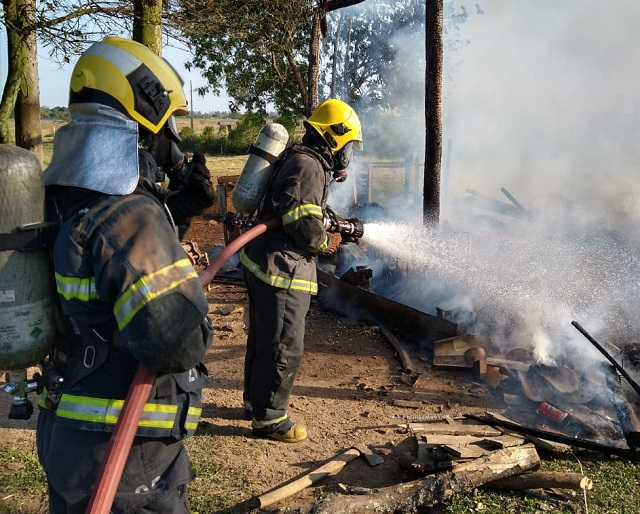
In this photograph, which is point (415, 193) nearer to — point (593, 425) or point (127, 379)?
point (593, 425)

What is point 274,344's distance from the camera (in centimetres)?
402

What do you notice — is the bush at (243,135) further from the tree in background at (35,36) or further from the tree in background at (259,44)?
the tree in background at (35,36)

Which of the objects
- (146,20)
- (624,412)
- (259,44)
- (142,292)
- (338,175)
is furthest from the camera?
(259,44)

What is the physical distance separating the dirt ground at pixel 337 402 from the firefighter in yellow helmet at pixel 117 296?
1.51 metres

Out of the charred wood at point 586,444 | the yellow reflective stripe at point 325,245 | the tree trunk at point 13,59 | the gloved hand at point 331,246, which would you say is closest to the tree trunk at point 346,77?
the gloved hand at point 331,246

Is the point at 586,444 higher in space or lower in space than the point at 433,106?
lower

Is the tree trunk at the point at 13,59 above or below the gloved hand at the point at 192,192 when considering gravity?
above

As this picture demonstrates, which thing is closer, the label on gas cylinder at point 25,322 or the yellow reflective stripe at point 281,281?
the label on gas cylinder at point 25,322

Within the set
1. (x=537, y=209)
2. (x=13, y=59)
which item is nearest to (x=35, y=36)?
(x=13, y=59)

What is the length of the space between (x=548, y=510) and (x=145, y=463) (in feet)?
8.11

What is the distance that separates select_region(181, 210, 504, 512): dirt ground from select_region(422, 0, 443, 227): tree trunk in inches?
95.6

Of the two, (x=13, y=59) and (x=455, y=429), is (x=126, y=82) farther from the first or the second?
(x=13, y=59)

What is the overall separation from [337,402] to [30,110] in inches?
239

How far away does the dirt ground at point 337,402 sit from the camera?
3.83 metres
